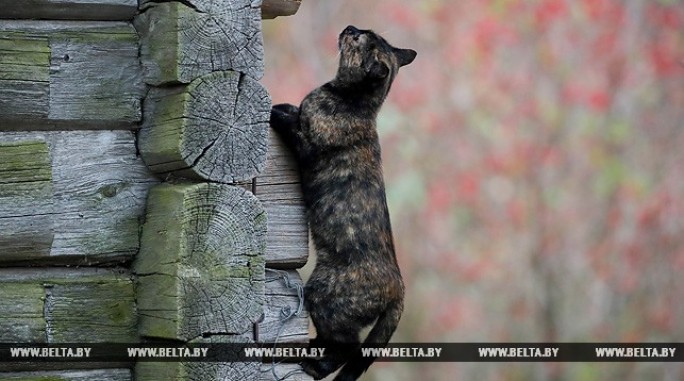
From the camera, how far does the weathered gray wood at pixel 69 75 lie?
3.58 metres

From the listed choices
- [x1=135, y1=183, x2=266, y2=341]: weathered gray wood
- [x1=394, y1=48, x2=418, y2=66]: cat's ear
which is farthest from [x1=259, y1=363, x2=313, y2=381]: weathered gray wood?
[x1=394, y1=48, x2=418, y2=66]: cat's ear

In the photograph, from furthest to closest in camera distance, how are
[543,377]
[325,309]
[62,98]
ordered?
[543,377] < [325,309] < [62,98]

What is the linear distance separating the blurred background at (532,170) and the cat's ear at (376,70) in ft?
21.1

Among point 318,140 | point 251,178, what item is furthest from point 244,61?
point 318,140

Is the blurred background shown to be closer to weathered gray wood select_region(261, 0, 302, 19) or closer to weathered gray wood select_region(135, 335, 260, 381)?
weathered gray wood select_region(261, 0, 302, 19)

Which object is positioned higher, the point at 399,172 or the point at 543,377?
the point at 399,172

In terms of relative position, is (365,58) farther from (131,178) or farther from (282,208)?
(131,178)

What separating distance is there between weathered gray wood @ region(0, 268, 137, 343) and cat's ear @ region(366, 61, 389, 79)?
1495 millimetres

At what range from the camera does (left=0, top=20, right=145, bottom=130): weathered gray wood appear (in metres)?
3.58

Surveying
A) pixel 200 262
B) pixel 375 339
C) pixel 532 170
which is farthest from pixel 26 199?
pixel 532 170

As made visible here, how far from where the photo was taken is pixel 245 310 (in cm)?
373

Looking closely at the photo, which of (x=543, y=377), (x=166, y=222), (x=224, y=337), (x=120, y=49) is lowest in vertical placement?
(x=543, y=377)

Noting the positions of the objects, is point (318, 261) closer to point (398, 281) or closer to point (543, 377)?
point (398, 281)

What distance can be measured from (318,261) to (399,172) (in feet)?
24.7
